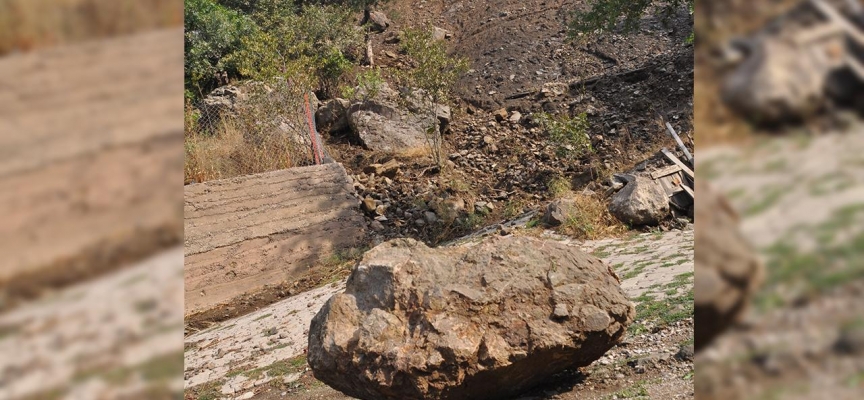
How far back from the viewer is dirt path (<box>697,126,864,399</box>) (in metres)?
0.75

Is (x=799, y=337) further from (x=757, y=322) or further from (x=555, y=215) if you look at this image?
(x=555, y=215)

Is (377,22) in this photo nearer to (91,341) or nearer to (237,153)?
(237,153)

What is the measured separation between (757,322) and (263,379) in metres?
4.85

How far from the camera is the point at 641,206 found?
7.58m

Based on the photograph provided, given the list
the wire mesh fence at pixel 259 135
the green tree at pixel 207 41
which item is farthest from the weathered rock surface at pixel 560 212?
the green tree at pixel 207 41

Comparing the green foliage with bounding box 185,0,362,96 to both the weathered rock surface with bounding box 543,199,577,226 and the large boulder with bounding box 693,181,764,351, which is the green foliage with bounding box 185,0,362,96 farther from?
the large boulder with bounding box 693,181,764,351

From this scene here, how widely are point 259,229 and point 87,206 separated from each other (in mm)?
7529

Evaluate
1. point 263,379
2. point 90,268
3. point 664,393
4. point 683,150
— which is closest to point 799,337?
point 90,268

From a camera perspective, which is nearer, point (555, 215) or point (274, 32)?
point (555, 215)

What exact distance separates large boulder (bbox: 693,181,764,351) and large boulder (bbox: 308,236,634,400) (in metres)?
2.39

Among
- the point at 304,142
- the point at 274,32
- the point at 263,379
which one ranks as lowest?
the point at 263,379

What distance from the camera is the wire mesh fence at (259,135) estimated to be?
9398 mm

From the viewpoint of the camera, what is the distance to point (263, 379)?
5.27m

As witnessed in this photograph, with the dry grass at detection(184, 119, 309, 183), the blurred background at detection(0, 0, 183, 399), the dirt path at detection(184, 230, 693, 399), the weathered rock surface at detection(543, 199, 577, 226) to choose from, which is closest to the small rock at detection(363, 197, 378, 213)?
the dry grass at detection(184, 119, 309, 183)
